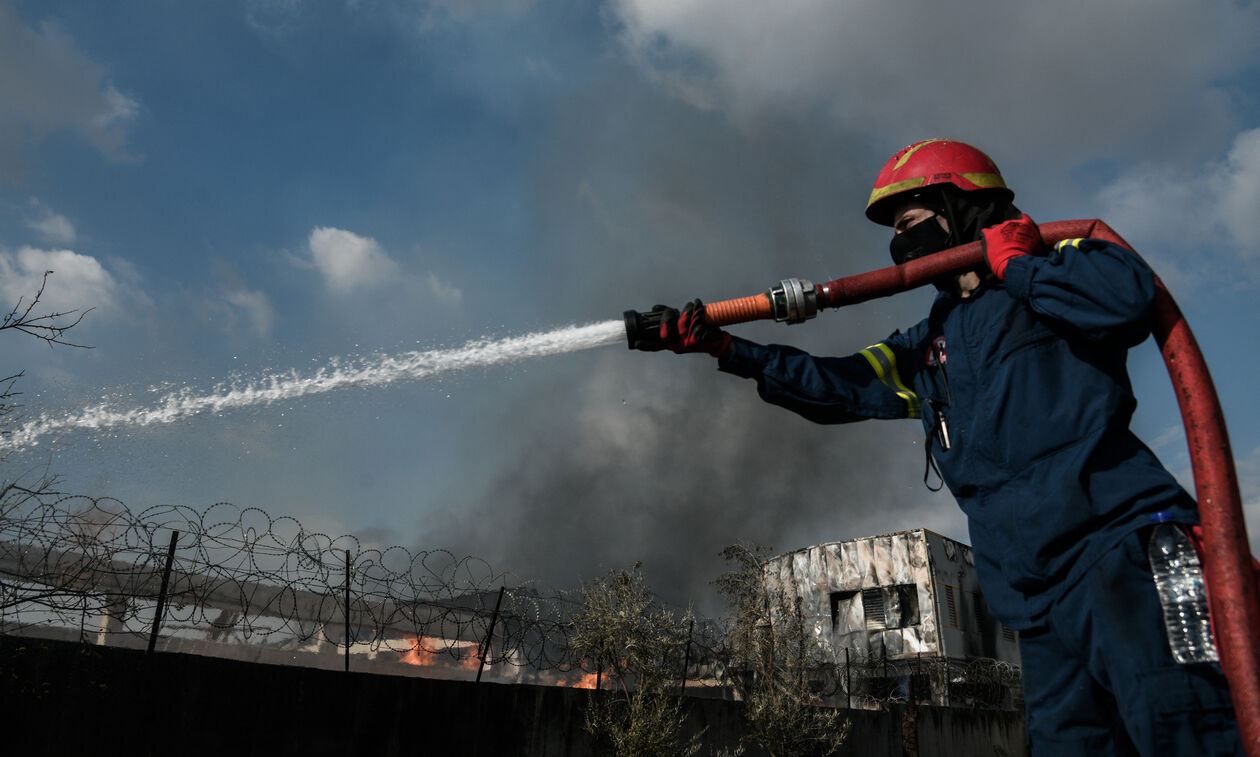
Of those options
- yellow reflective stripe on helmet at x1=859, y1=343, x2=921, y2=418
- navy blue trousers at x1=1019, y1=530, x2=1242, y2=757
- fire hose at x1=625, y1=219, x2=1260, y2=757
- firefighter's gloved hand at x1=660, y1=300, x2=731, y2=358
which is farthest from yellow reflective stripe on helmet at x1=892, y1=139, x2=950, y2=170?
navy blue trousers at x1=1019, y1=530, x2=1242, y2=757

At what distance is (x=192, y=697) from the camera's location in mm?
6391

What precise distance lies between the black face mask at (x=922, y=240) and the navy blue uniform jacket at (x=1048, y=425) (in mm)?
Result: 362

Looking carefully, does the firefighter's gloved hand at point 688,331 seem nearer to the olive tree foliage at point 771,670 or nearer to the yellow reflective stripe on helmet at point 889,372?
the yellow reflective stripe on helmet at point 889,372

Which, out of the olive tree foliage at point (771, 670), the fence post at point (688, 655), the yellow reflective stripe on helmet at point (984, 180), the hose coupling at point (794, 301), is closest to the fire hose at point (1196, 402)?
the hose coupling at point (794, 301)

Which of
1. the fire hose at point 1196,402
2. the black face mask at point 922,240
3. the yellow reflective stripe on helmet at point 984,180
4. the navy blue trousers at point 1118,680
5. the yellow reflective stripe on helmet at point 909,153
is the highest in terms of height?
the yellow reflective stripe on helmet at point 909,153

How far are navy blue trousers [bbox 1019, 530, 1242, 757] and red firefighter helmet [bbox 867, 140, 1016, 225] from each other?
164 centimetres

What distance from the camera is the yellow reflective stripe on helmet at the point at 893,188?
133 inches

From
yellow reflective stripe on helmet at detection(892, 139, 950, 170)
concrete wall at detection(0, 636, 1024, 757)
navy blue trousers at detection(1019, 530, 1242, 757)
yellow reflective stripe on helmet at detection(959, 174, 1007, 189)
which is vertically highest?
yellow reflective stripe on helmet at detection(892, 139, 950, 170)

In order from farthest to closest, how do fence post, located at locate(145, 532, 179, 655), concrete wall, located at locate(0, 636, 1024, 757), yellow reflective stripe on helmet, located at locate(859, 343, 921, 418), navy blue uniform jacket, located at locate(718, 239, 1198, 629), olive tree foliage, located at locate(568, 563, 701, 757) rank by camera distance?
olive tree foliage, located at locate(568, 563, 701, 757)
fence post, located at locate(145, 532, 179, 655)
concrete wall, located at locate(0, 636, 1024, 757)
yellow reflective stripe on helmet, located at locate(859, 343, 921, 418)
navy blue uniform jacket, located at locate(718, 239, 1198, 629)

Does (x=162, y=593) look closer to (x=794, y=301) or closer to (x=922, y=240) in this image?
(x=794, y=301)

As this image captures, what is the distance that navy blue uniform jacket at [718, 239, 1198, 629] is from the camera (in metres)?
2.39

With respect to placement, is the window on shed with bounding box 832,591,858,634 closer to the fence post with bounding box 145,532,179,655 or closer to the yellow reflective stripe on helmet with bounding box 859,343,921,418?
the fence post with bounding box 145,532,179,655

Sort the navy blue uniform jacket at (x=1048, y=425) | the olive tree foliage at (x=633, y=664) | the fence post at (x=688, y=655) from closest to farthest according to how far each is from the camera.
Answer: the navy blue uniform jacket at (x=1048, y=425), the olive tree foliage at (x=633, y=664), the fence post at (x=688, y=655)

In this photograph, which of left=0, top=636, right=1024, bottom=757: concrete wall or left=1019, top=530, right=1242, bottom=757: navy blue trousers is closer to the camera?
left=1019, top=530, right=1242, bottom=757: navy blue trousers
